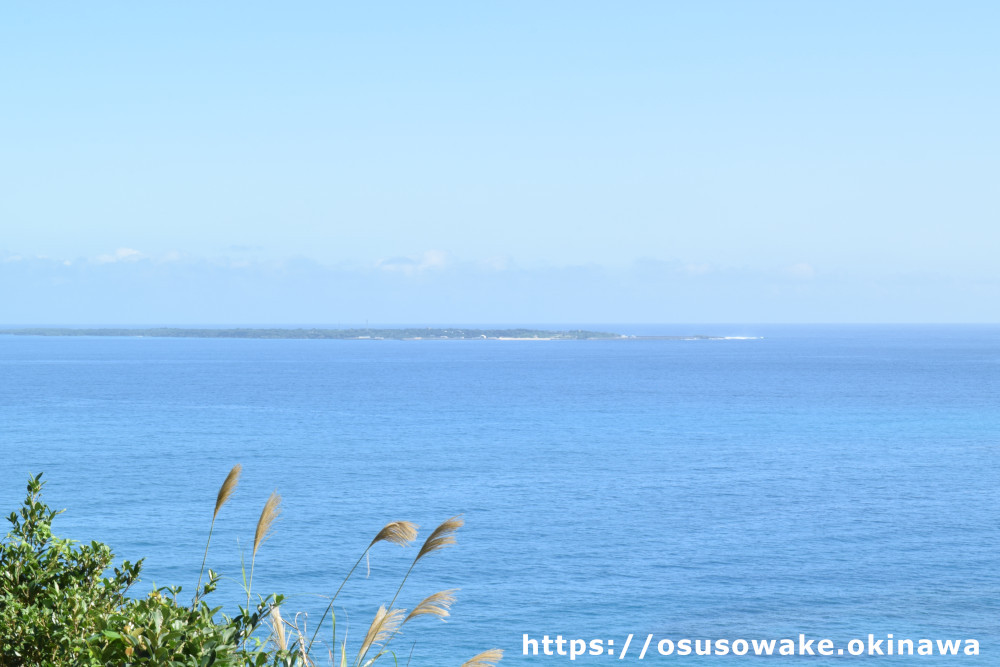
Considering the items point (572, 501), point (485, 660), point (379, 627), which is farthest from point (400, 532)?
point (572, 501)

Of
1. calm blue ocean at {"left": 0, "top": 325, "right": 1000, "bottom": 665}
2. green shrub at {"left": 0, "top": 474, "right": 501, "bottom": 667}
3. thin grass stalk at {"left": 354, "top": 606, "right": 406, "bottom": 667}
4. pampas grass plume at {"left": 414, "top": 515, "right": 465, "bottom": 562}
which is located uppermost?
pampas grass plume at {"left": 414, "top": 515, "right": 465, "bottom": 562}

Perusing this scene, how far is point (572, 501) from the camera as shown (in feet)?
146

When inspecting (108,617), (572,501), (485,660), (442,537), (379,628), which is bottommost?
(572,501)

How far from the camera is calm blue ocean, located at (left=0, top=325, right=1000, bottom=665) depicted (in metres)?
27.8

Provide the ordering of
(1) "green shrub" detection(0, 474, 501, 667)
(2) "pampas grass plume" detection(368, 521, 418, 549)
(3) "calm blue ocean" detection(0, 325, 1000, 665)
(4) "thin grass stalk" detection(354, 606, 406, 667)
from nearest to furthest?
(1) "green shrub" detection(0, 474, 501, 667) < (2) "pampas grass plume" detection(368, 521, 418, 549) < (4) "thin grass stalk" detection(354, 606, 406, 667) < (3) "calm blue ocean" detection(0, 325, 1000, 665)

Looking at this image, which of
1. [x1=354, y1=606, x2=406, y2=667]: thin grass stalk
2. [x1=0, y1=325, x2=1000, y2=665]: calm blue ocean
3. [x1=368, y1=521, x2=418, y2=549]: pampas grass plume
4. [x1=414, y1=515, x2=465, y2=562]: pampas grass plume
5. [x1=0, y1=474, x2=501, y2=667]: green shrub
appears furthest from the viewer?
[x1=0, y1=325, x2=1000, y2=665]: calm blue ocean

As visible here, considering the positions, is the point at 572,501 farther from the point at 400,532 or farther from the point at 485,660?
the point at 400,532

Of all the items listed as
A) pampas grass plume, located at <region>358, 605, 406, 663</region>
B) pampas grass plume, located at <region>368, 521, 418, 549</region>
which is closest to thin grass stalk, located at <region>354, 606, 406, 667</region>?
pampas grass plume, located at <region>358, 605, 406, 663</region>

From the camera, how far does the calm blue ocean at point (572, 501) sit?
27.8 metres

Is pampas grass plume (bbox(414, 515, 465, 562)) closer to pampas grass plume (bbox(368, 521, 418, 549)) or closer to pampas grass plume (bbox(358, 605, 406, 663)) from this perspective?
pampas grass plume (bbox(368, 521, 418, 549))

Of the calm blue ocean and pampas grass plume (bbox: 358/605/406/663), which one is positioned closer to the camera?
pampas grass plume (bbox: 358/605/406/663)

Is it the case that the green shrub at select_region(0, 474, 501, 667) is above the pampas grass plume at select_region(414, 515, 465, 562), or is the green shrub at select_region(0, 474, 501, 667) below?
below

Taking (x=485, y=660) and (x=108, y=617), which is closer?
(x=108, y=617)

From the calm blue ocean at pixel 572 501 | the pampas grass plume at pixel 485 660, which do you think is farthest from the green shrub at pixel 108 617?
the calm blue ocean at pixel 572 501
